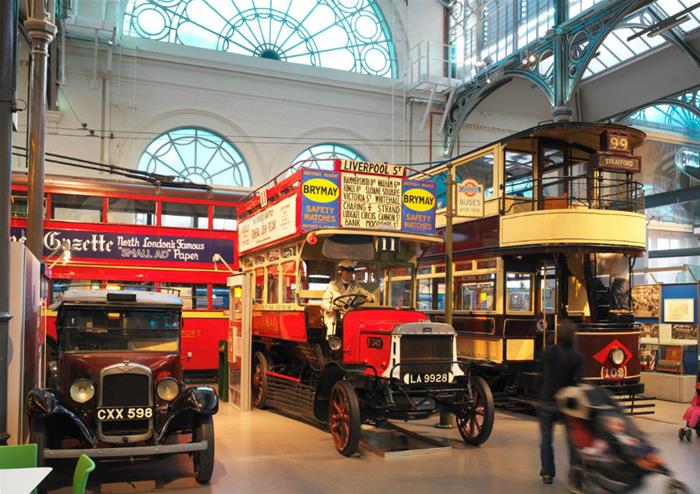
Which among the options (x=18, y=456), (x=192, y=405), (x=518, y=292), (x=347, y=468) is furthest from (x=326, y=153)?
(x=18, y=456)

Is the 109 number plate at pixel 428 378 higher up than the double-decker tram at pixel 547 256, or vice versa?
the double-decker tram at pixel 547 256

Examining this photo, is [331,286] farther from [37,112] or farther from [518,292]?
[37,112]

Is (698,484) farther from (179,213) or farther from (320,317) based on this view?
(179,213)

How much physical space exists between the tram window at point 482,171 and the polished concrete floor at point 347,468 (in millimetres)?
4612

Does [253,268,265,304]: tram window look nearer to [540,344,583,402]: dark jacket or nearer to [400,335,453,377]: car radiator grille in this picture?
[400,335,453,377]: car radiator grille

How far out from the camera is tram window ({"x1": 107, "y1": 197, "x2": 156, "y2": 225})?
1466 cm

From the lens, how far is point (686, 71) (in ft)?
64.4

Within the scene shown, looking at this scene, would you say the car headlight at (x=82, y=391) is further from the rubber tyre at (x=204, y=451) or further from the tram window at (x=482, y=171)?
the tram window at (x=482, y=171)

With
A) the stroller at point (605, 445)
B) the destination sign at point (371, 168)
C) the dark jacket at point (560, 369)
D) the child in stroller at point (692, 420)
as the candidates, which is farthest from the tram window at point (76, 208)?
the child in stroller at point (692, 420)

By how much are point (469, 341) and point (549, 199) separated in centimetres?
283

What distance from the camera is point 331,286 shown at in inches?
375

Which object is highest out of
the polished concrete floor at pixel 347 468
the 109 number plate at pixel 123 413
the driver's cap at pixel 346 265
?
the driver's cap at pixel 346 265

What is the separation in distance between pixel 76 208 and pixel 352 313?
7.84m

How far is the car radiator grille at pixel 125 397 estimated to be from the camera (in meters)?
6.88
